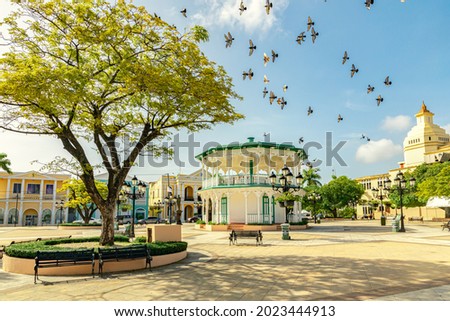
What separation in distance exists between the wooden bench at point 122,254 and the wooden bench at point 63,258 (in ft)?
0.89

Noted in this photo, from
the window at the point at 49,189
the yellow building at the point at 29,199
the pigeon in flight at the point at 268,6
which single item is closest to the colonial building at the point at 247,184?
the pigeon in flight at the point at 268,6

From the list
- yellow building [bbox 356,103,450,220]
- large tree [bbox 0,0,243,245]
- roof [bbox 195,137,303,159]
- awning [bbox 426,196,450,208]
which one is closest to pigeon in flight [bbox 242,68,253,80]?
large tree [bbox 0,0,243,245]

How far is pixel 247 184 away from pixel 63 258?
21060 mm

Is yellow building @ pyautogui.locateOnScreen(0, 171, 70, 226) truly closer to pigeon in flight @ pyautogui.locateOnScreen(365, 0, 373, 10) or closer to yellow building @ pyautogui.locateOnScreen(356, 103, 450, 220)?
pigeon in flight @ pyautogui.locateOnScreen(365, 0, 373, 10)

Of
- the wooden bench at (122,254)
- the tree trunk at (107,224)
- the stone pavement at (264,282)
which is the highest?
the tree trunk at (107,224)

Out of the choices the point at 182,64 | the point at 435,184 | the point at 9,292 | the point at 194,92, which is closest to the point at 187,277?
the point at 9,292

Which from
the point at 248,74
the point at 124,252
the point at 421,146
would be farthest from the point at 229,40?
the point at 421,146

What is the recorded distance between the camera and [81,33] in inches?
416

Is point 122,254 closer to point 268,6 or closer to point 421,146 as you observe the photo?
point 268,6

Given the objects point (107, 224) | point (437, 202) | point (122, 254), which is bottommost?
point (122, 254)

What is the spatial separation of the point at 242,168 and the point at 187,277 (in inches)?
1057

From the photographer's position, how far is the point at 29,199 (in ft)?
171

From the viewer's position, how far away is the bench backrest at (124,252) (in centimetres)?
964

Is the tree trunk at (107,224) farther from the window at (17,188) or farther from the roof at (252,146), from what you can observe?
the window at (17,188)
